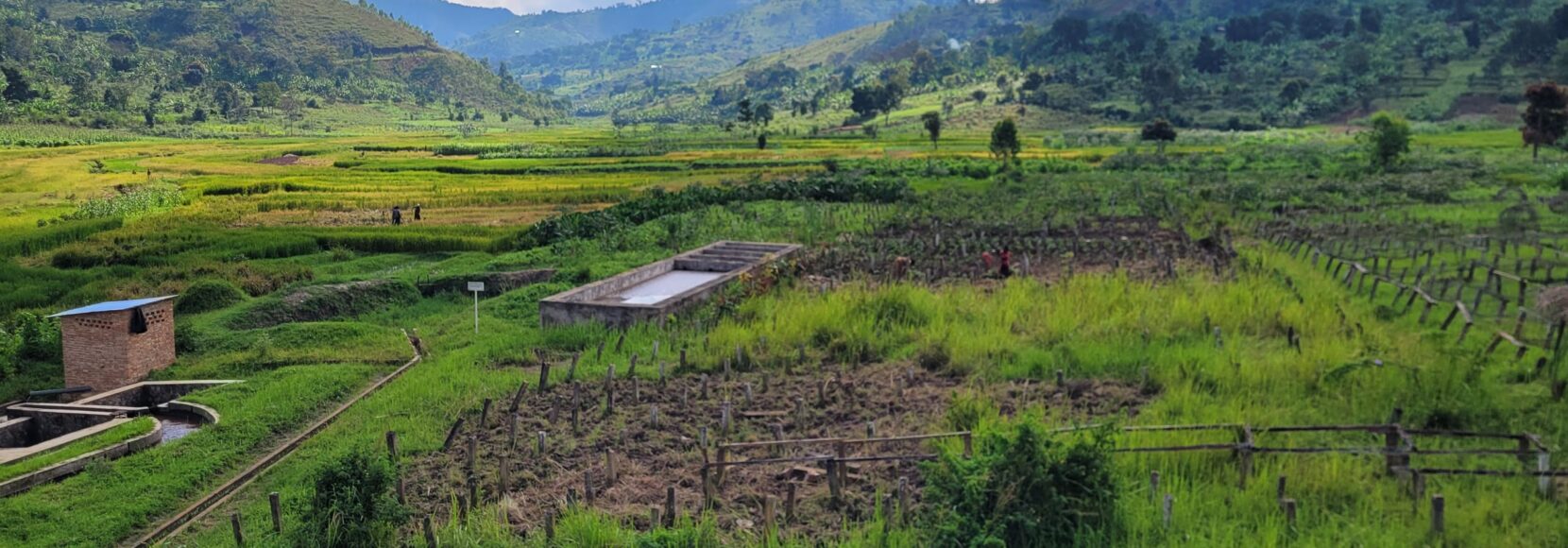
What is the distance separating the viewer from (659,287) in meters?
18.4

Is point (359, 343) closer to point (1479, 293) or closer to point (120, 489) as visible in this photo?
point (120, 489)

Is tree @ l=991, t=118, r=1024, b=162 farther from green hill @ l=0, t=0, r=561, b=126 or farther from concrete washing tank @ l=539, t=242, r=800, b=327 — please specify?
green hill @ l=0, t=0, r=561, b=126

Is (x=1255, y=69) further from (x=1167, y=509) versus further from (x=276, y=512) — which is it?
(x=276, y=512)

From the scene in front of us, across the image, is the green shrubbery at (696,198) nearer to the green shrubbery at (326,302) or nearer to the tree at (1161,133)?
the green shrubbery at (326,302)

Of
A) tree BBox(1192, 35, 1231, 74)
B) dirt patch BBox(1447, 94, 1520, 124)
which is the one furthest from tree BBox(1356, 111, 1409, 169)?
tree BBox(1192, 35, 1231, 74)

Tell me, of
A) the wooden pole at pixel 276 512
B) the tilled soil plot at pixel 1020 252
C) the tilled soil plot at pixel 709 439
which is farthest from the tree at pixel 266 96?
the wooden pole at pixel 276 512

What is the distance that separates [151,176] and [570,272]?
3185 centimetres

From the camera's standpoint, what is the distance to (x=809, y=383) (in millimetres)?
11203

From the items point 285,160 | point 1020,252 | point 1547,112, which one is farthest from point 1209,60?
point 1020,252

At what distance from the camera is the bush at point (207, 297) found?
18172mm

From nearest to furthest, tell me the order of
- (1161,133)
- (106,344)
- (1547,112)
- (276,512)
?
(276,512) → (106,344) → (1547,112) → (1161,133)

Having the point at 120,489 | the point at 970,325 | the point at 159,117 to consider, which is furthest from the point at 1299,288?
the point at 159,117

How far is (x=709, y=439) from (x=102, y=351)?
9472mm

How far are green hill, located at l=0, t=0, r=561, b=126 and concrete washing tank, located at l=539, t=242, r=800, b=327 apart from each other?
7406cm
